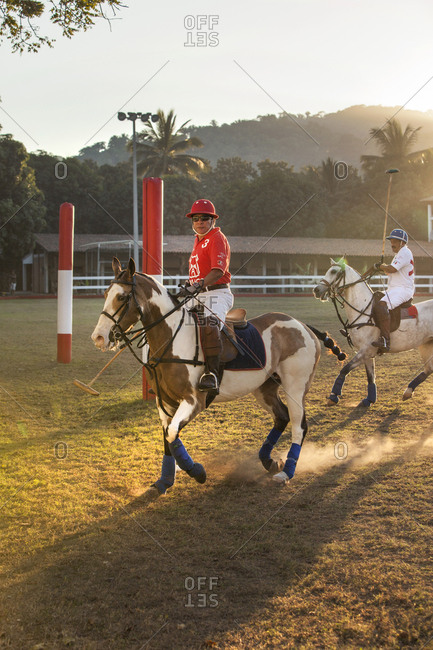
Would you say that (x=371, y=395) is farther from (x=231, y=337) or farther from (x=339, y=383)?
(x=231, y=337)

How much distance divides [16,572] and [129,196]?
174 feet

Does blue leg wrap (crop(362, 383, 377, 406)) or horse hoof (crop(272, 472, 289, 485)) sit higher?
blue leg wrap (crop(362, 383, 377, 406))

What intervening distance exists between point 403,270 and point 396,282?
0.26 meters

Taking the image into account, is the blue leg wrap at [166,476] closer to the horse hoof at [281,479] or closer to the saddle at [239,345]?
the saddle at [239,345]

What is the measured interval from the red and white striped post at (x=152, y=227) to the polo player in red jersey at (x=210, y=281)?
351cm

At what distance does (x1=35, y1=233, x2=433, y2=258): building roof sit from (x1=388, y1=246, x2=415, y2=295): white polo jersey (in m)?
33.6

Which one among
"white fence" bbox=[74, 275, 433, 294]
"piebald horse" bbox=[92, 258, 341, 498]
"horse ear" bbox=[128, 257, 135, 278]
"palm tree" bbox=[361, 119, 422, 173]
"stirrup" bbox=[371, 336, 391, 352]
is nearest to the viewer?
"horse ear" bbox=[128, 257, 135, 278]

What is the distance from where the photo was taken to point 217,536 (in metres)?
4.98

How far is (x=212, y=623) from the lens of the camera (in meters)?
3.73

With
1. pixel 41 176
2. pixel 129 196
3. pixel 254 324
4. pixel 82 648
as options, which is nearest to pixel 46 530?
pixel 82 648

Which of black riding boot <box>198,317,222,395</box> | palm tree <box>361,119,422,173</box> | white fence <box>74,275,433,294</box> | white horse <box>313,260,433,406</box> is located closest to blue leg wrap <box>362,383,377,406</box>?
white horse <box>313,260,433,406</box>

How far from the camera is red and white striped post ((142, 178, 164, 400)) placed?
989 centimetres

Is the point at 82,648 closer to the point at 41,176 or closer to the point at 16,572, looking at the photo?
the point at 16,572

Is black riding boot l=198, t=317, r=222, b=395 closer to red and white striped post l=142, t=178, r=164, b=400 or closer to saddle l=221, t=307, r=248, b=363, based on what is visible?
saddle l=221, t=307, r=248, b=363
